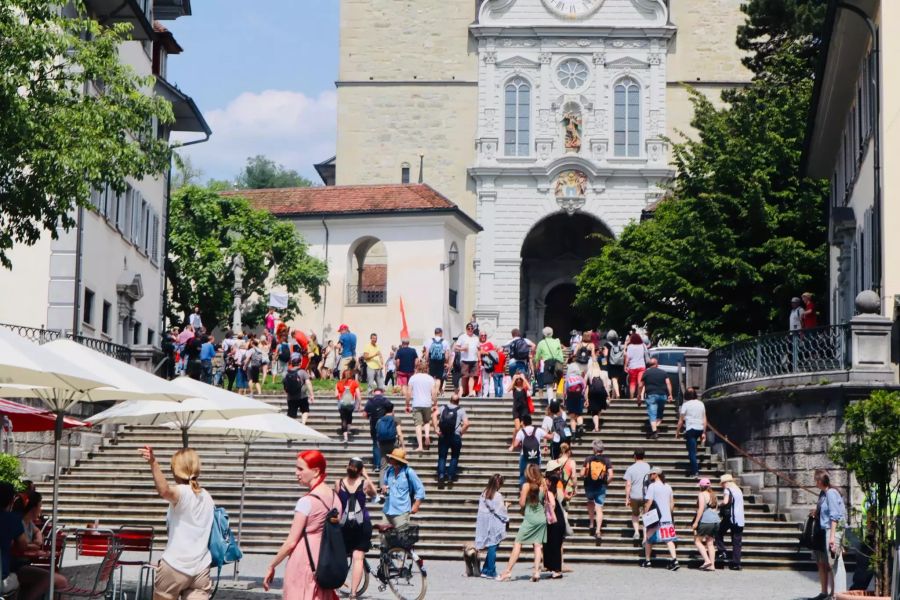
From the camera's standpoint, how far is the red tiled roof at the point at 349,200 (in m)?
62.5

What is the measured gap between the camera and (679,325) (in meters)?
44.3

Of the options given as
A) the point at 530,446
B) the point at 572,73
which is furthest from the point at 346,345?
the point at 572,73

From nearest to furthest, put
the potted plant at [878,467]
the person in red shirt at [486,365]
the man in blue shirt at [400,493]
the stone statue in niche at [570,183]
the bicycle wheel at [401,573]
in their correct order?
the potted plant at [878,467] → the bicycle wheel at [401,573] → the man in blue shirt at [400,493] → the person in red shirt at [486,365] → the stone statue in niche at [570,183]

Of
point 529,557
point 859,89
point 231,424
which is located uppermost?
point 859,89

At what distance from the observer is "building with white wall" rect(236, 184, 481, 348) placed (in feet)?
204

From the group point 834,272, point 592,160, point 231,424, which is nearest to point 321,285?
point 592,160

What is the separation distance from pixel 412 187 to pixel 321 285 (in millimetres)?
5119

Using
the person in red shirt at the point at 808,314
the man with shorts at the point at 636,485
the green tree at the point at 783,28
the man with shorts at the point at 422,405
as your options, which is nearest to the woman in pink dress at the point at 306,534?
the man with shorts at the point at 636,485

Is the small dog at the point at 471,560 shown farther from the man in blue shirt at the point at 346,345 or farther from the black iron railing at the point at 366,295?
the black iron railing at the point at 366,295

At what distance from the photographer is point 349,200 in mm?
63594

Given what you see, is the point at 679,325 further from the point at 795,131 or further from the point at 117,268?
the point at 117,268

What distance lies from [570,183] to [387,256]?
47.4ft

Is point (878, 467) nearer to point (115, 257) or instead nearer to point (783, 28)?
point (115, 257)

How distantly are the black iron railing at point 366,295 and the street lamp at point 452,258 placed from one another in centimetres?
247
